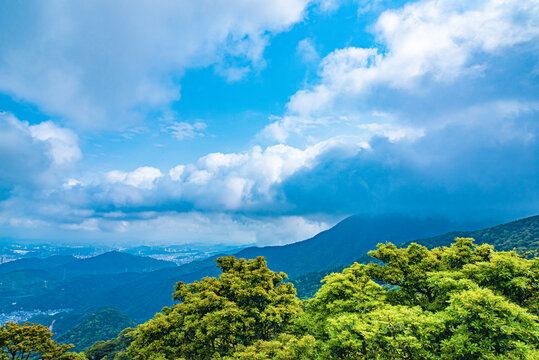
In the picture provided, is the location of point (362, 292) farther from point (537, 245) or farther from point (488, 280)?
point (537, 245)

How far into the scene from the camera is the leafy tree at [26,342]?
29375mm

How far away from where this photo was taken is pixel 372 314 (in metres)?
14.9

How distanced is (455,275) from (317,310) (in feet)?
34.7

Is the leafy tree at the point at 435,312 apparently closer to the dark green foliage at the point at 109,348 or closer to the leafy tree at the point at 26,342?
the leafy tree at the point at 26,342

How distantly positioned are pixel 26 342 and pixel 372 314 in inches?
1575

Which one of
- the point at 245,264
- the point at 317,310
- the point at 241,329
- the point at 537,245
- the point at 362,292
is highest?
the point at 245,264

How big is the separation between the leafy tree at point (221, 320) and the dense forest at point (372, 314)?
3.7 inches

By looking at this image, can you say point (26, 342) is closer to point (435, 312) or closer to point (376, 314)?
point (376, 314)

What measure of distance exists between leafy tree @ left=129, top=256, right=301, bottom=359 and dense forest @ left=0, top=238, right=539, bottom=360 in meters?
0.09

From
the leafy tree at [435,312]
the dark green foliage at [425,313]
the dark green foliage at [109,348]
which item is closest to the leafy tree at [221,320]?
the dark green foliage at [425,313]

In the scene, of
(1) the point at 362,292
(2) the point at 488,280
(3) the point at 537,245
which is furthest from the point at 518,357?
(3) the point at 537,245

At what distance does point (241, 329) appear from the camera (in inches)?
878

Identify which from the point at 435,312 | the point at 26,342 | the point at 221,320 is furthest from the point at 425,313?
the point at 26,342

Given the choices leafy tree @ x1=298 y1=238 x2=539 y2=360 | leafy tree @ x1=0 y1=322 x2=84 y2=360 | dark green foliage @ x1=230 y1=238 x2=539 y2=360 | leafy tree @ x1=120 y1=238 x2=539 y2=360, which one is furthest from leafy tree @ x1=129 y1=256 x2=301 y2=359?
leafy tree @ x1=0 y1=322 x2=84 y2=360
